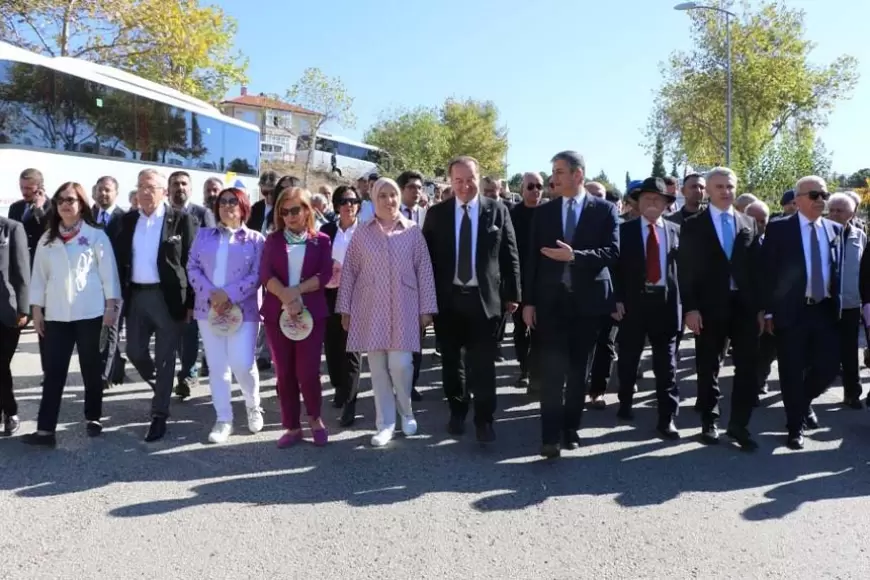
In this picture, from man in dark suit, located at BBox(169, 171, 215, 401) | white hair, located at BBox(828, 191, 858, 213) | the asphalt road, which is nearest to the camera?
the asphalt road

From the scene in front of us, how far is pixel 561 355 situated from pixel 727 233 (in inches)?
66.9

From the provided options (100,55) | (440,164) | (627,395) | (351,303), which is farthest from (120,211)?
(440,164)

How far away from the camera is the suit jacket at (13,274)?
5023 millimetres

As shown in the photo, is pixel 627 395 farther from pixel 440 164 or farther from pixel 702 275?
pixel 440 164

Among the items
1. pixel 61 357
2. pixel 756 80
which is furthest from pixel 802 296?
pixel 756 80

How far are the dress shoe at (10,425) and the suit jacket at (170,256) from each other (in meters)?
1.19

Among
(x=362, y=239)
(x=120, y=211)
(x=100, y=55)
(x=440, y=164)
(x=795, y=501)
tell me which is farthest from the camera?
(x=440, y=164)

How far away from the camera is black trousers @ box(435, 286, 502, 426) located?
5105 millimetres

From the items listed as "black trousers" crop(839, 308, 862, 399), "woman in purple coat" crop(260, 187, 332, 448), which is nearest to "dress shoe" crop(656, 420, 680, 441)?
"black trousers" crop(839, 308, 862, 399)

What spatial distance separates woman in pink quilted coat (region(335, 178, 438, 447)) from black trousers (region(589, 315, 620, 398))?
81.3 inches

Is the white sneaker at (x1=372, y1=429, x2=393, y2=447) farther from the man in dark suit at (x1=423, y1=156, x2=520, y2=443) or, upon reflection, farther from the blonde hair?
the blonde hair

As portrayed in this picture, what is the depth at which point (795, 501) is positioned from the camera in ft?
13.5

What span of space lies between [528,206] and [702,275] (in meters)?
2.28

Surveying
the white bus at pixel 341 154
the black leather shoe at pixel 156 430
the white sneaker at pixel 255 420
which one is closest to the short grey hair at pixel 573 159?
the white sneaker at pixel 255 420
